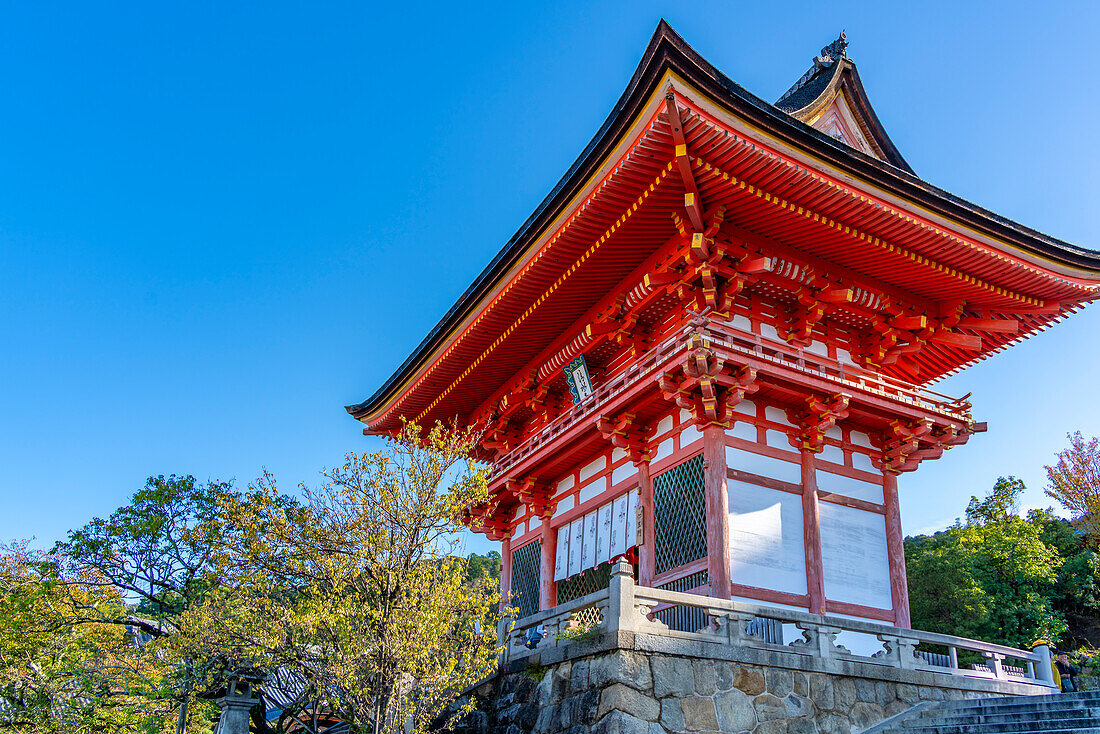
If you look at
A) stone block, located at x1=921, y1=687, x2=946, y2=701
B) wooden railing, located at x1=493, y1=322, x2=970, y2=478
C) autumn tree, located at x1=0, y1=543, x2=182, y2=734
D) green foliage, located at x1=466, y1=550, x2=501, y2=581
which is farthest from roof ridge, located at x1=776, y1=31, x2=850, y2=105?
green foliage, located at x1=466, y1=550, x2=501, y2=581

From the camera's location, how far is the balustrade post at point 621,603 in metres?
9.06

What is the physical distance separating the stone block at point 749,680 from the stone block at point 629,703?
3.82 feet

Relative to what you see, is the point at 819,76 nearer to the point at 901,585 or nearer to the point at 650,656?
the point at 901,585

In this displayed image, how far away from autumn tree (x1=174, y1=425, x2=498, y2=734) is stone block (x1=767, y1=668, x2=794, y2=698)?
336 centimetres

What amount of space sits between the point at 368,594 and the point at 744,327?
24.7ft

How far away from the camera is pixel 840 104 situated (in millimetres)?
17297

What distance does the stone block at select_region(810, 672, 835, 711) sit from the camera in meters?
9.80

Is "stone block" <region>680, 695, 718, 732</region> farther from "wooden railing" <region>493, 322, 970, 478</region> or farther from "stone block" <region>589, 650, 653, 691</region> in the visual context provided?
"wooden railing" <region>493, 322, 970, 478</region>

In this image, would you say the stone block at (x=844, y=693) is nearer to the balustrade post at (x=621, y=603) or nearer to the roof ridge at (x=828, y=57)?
the balustrade post at (x=621, y=603)

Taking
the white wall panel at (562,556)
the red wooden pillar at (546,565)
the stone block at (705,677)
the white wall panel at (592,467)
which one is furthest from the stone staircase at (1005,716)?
the red wooden pillar at (546,565)

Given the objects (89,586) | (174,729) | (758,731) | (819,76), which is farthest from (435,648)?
(819,76)

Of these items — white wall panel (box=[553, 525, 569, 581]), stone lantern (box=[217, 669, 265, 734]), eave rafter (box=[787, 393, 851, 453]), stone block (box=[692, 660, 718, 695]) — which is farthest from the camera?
white wall panel (box=[553, 525, 569, 581])

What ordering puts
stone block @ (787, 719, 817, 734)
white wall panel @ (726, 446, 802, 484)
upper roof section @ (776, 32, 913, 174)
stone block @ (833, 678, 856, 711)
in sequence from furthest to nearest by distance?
upper roof section @ (776, 32, 913, 174) < white wall panel @ (726, 446, 802, 484) < stone block @ (833, 678, 856, 711) < stone block @ (787, 719, 817, 734)

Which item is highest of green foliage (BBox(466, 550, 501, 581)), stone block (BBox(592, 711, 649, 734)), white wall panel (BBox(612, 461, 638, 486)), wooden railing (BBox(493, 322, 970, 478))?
green foliage (BBox(466, 550, 501, 581))
